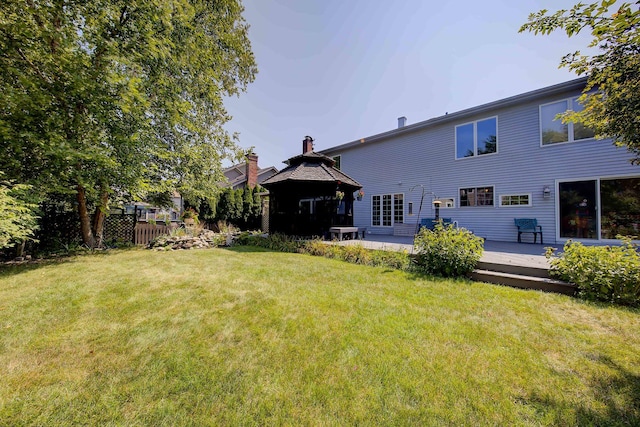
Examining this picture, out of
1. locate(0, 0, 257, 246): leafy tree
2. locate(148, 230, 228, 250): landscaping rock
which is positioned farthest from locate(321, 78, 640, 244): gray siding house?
locate(0, 0, 257, 246): leafy tree

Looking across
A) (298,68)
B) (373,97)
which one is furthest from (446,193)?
(298,68)

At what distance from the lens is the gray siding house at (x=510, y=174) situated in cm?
812

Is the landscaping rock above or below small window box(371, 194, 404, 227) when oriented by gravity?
below

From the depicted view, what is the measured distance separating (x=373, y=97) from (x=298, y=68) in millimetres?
4217

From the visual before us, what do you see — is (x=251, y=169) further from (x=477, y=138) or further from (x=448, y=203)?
(x=477, y=138)

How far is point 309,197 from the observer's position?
36.6 ft

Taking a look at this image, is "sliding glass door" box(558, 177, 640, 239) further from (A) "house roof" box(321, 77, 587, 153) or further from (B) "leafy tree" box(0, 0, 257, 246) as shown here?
(B) "leafy tree" box(0, 0, 257, 246)

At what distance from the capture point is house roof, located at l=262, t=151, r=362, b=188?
31.8ft

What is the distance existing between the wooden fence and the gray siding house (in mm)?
10931

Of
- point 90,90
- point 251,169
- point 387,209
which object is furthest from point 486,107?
point 251,169

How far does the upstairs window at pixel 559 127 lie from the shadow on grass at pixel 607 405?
393 inches

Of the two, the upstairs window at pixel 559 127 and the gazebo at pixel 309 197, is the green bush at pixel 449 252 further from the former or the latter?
the upstairs window at pixel 559 127

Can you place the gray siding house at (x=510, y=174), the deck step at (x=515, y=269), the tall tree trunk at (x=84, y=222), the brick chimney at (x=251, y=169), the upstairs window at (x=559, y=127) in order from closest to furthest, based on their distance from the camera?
the deck step at (x=515, y=269), the tall tree trunk at (x=84, y=222), the gray siding house at (x=510, y=174), the upstairs window at (x=559, y=127), the brick chimney at (x=251, y=169)

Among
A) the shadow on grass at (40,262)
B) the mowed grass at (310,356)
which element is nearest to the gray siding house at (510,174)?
the mowed grass at (310,356)
